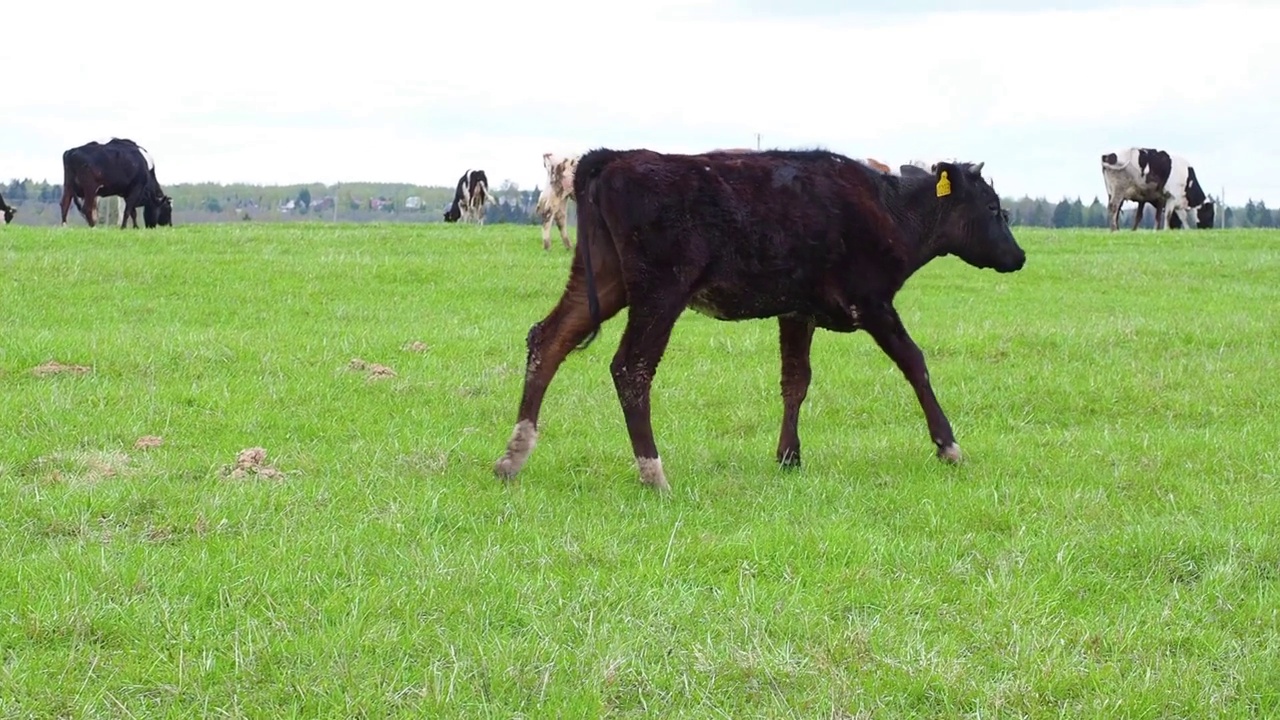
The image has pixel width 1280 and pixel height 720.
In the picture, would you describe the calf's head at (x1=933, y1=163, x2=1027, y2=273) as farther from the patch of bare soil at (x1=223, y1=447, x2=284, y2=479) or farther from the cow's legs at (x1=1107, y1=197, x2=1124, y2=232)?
the cow's legs at (x1=1107, y1=197, x2=1124, y2=232)

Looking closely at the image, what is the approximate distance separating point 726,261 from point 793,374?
136cm

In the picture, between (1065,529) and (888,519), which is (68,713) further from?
(1065,529)

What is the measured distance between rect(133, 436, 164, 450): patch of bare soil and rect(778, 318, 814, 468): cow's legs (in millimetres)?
3955

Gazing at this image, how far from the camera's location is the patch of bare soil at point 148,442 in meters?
9.07

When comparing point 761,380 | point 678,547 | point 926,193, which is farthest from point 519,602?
point 761,380

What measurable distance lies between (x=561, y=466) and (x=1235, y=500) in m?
3.88

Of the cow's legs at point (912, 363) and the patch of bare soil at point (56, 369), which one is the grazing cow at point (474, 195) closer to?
the patch of bare soil at point (56, 369)

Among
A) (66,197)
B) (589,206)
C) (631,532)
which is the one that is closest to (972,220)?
(589,206)

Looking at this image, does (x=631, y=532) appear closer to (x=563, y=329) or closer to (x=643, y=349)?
(x=643, y=349)

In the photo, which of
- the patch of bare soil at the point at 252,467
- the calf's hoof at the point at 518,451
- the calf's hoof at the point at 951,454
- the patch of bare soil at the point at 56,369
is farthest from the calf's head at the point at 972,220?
the patch of bare soil at the point at 56,369

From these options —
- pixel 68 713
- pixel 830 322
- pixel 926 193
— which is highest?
pixel 926 193

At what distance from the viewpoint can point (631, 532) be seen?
7156 mm

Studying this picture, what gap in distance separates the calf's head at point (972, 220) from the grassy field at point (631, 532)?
1281mm

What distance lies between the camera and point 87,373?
11.7 meters
